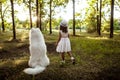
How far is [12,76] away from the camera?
11.0 metres

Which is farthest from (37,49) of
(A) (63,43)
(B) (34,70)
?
(A) (63,43)

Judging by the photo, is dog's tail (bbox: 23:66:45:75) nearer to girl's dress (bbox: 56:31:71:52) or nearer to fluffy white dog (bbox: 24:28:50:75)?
fluffy white dog (bbox: 24:28:50:75)

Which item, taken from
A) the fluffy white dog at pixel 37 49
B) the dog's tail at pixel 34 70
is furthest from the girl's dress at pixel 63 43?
the dog's tail at pixel 34 70

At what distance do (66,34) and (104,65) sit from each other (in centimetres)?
276

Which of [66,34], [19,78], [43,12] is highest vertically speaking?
[43,12]

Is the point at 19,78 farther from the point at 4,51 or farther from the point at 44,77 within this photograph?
the point at 4,51

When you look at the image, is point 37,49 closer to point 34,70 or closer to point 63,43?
point 34,70

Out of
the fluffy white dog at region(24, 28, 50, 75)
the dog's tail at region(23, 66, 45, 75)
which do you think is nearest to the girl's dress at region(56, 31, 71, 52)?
the fluffy white dog at region(24, 28, 50, 75)

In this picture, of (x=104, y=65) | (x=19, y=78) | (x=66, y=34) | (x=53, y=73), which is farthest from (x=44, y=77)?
(x=104, y=65)

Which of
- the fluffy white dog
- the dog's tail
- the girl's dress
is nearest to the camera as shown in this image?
the dog's tail

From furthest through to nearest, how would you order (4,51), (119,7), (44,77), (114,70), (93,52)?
(119,7)
(4,51)
(93,52)
(114,70)
(44,77)

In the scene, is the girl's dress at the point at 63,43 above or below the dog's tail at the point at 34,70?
above

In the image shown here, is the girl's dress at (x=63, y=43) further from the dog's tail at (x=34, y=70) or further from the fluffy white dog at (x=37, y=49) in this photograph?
the dog's tail at (x=34, y=70)

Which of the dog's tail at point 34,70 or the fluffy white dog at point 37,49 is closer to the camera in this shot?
the dog's tail at point 34,70
